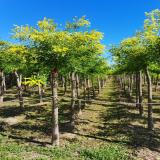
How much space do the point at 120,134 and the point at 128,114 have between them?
8338 millimetres

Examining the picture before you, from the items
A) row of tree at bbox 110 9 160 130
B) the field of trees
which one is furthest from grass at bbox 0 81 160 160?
row of tree at bbox 110 9 160 130

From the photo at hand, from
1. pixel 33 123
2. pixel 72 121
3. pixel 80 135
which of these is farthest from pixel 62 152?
pixel 33 123

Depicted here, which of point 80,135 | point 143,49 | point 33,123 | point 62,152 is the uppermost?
point 143,49

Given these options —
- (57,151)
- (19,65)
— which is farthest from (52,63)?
(19,65)

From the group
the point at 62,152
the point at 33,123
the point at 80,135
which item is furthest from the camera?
the point at 33,123

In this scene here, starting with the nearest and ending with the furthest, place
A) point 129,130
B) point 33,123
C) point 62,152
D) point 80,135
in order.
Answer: point 62,152
point 80,135
point 129,130
point 33,123

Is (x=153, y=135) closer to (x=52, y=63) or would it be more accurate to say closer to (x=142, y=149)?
(x=142, y=149)

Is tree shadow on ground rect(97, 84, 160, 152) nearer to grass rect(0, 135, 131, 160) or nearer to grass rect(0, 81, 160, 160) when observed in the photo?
grass rect(0, 81, 160, 160)

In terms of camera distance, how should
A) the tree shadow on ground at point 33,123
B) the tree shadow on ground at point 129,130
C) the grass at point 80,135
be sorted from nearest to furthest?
the grass at point 80,135 → the tree shadow on ground at point 129,130 → the tree shadow on ground at point 33,123

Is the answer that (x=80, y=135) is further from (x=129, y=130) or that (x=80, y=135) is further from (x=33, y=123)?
(x=33, y=123)

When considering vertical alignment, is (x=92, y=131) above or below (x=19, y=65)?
below

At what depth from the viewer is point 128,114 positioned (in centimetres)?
3250

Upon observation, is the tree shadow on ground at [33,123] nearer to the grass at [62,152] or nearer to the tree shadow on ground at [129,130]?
the grass at [62,152]

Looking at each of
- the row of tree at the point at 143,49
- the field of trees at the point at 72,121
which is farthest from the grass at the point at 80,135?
the row of tree at the point at 143,49
